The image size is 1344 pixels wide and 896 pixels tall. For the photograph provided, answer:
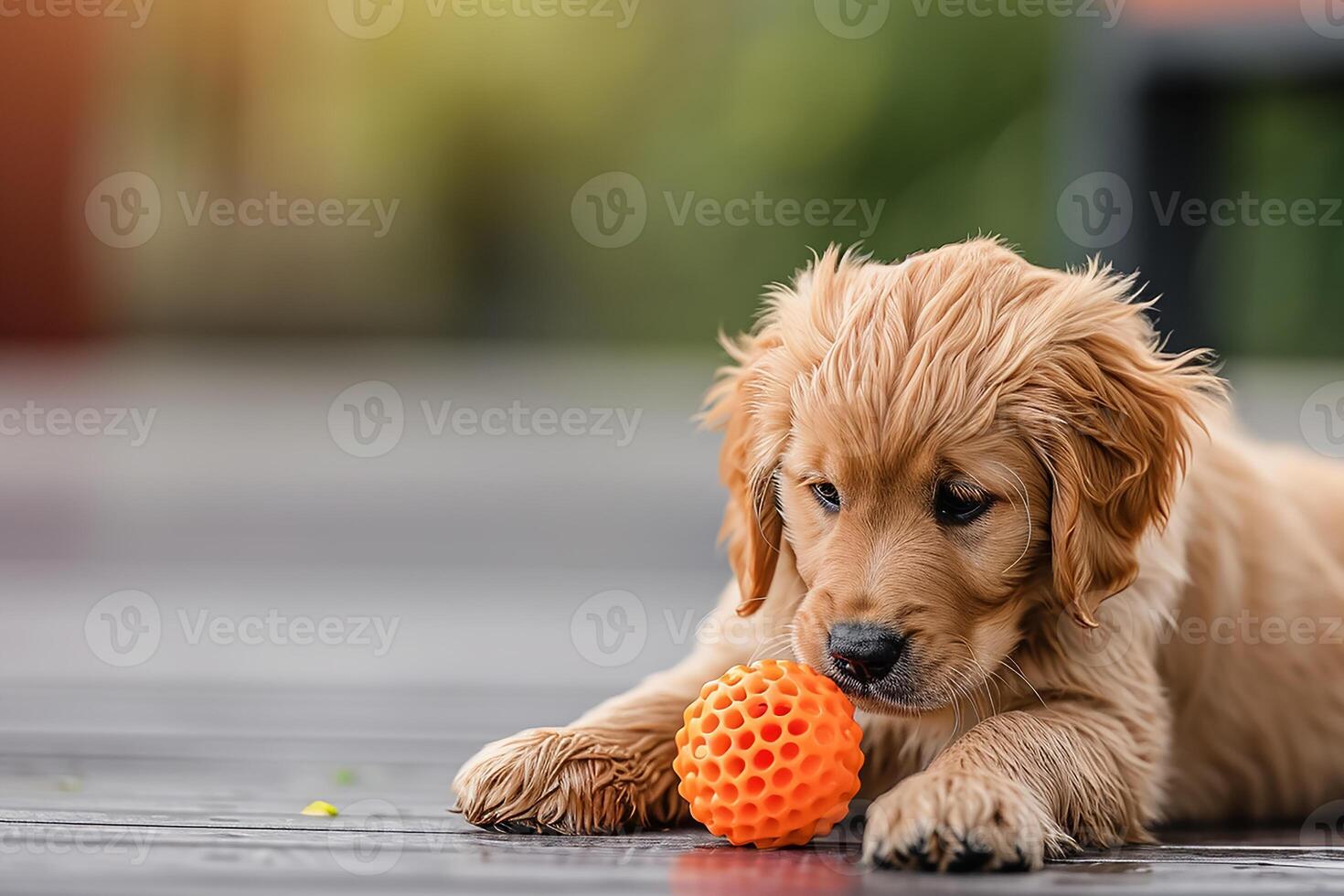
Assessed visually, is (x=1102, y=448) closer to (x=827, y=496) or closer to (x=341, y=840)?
(x=827, y=496)

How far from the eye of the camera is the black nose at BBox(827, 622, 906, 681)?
8.89 ft

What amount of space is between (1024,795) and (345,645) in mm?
4311

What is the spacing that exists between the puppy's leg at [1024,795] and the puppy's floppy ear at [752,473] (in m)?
0.62

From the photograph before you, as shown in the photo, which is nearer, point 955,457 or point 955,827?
point 955,827

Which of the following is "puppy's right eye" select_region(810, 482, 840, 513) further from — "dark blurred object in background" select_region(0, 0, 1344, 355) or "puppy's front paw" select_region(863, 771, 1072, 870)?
"dark blurred object in background" select_region(0, 0, 1344, 355)

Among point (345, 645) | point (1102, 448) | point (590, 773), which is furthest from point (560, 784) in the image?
point (345, 645)

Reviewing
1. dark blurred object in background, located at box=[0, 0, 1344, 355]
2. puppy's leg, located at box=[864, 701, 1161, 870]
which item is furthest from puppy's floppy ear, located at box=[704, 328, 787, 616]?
dark blurred object in background, located at box=[0, 0, 1344, 355]

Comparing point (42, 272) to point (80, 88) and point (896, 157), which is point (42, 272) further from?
point (896, 157)

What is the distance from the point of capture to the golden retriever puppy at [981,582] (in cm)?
276

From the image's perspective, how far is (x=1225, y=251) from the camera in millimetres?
8375

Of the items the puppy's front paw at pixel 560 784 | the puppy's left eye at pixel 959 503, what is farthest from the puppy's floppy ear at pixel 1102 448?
the puppy's front paw at pixel 560 784

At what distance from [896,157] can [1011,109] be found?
1578 mm

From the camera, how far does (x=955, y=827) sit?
253 centimetres

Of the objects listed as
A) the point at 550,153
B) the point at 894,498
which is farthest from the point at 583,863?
the point at 550,153
